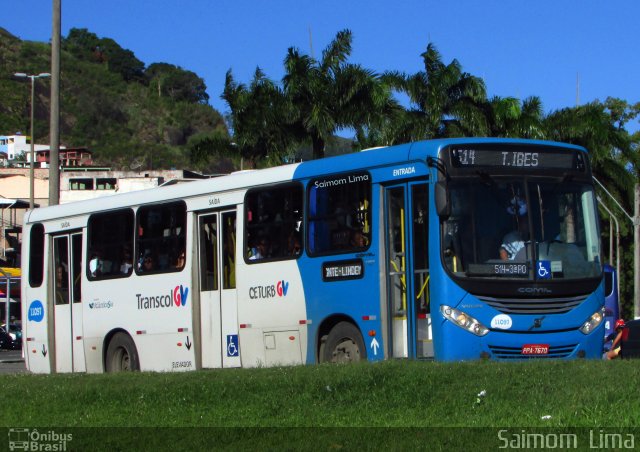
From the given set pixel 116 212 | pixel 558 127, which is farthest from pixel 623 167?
pixel 116 212

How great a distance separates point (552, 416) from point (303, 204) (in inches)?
289

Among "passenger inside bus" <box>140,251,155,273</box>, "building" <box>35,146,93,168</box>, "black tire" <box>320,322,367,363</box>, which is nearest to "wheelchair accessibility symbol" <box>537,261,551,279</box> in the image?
"black tire" <box>320,322,367,363</box>

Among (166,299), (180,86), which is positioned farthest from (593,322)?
(180,86)

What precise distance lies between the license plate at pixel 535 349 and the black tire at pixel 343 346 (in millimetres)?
2105

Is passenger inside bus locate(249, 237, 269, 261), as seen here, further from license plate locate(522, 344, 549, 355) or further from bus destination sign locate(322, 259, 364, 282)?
license plate locate(522, 344, 549, 355)

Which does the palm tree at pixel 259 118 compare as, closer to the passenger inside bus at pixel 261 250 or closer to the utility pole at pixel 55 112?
the utility pole at pixel 55 112

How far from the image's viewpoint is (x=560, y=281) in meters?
13.9

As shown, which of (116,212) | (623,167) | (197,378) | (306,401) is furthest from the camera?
(623,167)

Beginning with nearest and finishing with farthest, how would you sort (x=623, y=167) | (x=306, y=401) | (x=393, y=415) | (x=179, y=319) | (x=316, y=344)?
1. (x=393, y=415)
2. (x=306, y=401)
3. (x=316, y=344)
4. (x=179, y=319)
5. (x=623, y=167)

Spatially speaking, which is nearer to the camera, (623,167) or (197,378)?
(197,378)

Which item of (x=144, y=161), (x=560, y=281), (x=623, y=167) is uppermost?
(x=144, y=161)

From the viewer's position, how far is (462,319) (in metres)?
13.5

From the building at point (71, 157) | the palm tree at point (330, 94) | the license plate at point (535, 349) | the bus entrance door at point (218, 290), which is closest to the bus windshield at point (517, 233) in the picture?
the license plate at point (535, 349)

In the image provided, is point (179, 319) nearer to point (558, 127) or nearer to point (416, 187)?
point (416, 187)
